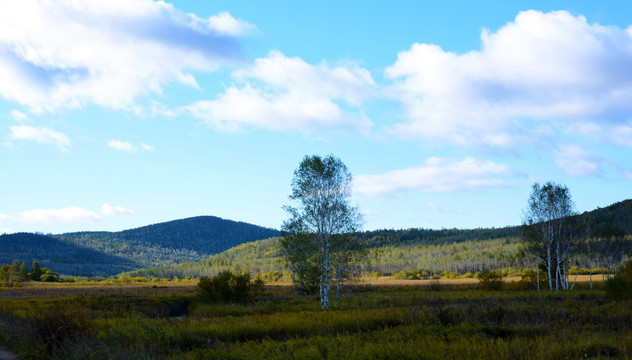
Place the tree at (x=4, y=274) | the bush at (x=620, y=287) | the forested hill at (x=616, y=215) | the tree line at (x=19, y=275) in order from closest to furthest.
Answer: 1. the bush at (x=620, y=287)
2. the tree line at (x=19, y=275)
3. the tree at (x=4, y=274)
4. the forested hill at (x=616, y=215)

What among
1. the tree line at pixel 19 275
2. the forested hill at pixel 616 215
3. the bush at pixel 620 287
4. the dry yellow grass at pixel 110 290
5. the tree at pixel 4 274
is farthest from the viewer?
the forested hill at pixel 616 215

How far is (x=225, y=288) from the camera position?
4400 cm

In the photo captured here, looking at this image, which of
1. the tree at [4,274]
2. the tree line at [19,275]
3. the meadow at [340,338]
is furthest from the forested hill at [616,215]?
the tree at [4,274]

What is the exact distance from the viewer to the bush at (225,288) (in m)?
43.9

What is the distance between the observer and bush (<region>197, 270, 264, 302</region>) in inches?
1727

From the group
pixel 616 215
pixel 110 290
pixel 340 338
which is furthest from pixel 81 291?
pixel 616 215

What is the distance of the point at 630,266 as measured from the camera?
3747 cm

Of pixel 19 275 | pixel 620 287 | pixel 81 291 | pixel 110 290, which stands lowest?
pixel 19 275

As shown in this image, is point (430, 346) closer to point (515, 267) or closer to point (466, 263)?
point (515, 267)

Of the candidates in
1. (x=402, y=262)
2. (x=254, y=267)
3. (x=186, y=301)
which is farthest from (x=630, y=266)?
(x=254, y=267)

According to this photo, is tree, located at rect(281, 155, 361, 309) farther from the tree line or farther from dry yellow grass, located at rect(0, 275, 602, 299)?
the tree line

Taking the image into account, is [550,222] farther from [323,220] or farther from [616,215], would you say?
[616,215]

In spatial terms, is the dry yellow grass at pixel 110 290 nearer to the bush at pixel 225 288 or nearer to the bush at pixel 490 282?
the bush at pixel 490 282

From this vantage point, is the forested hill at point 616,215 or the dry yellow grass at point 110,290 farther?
the forested hill at point 616,215
